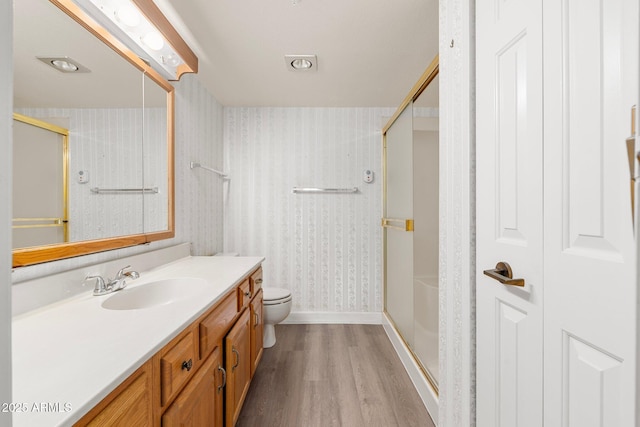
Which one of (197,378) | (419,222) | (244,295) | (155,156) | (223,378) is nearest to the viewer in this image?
(197,378)

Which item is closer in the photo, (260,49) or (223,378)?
(223,378)

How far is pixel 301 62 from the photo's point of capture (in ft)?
6.65

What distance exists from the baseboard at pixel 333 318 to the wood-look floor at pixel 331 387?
0.99 feet

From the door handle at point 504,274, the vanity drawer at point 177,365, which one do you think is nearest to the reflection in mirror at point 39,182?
the vanity drawer at point 177,365

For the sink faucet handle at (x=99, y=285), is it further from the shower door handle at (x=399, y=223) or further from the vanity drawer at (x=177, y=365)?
the shower door handle at (x=399, y=223)

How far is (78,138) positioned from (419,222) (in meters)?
1.90

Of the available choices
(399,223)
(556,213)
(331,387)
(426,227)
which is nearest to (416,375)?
(331,387)

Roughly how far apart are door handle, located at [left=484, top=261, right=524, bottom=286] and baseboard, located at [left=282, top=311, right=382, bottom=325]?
216 cm

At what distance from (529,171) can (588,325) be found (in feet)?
1.29

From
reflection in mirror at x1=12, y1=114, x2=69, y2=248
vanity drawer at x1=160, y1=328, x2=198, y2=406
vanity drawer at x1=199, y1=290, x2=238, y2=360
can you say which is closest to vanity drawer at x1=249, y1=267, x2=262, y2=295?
vanity drawer at x1=199, y1=290, x2=238, y2=360

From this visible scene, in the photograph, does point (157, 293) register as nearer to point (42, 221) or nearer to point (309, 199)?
point (42, 221)

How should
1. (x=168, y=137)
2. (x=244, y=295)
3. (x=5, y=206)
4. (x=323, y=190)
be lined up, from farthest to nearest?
(x=323, y=190), (x=168, y=137), (x=244, y=295), (x=5, y=206)

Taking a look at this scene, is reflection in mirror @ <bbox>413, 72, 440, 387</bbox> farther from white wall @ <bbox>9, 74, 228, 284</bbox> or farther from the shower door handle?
white wall @ <bbox>9, 74, 228, 284</bbox>

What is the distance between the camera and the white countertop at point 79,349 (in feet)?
1.63
